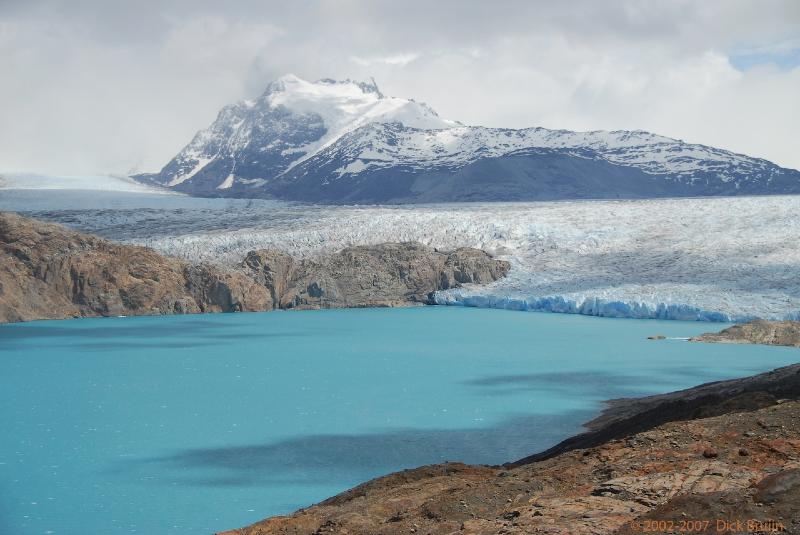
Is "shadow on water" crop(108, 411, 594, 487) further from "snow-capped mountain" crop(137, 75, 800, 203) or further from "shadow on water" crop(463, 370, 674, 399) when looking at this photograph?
"snow-capped mountain" crop(137, 75, 800, 203)

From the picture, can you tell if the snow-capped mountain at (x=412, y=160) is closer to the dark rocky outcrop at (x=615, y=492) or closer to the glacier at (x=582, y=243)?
the glacier at (x=582, y=243)

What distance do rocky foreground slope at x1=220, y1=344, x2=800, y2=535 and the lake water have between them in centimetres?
173

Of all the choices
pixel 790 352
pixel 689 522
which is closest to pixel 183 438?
pixel 689 522

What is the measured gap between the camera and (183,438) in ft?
35.7

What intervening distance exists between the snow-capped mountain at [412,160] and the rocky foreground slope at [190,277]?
39.0 metres

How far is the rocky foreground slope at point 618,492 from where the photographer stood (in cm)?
467

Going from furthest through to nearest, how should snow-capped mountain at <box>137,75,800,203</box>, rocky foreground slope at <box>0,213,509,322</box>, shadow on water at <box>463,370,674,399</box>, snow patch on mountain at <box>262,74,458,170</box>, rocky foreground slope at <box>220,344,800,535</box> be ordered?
snow patch on mountain at <box>262,74,458,170</box>
snow-capped mountain at <box>137,75,800,203</box>
rocky foreground slope at <box>0,213,509,322</box>
shadow on water at <box>463,370,674,399</box>
rocky foreground slope at <box>220,344,800,535</box>

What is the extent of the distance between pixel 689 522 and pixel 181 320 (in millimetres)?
25119

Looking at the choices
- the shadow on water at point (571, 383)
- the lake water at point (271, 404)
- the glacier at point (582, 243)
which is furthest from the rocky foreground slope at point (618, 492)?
the glacier at point (582, 243)

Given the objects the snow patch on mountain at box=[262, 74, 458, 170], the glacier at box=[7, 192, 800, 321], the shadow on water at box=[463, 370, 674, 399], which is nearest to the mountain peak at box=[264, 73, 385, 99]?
the snow patch on mountain at box=[262, 74, 458, 170]

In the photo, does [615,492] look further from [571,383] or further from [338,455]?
[571,383]

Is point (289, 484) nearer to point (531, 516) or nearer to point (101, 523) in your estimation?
point (101, 523)

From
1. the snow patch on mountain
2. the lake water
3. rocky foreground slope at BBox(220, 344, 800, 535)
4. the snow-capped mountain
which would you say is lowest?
the lake water

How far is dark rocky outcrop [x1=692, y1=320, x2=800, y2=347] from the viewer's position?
20.8 meters
